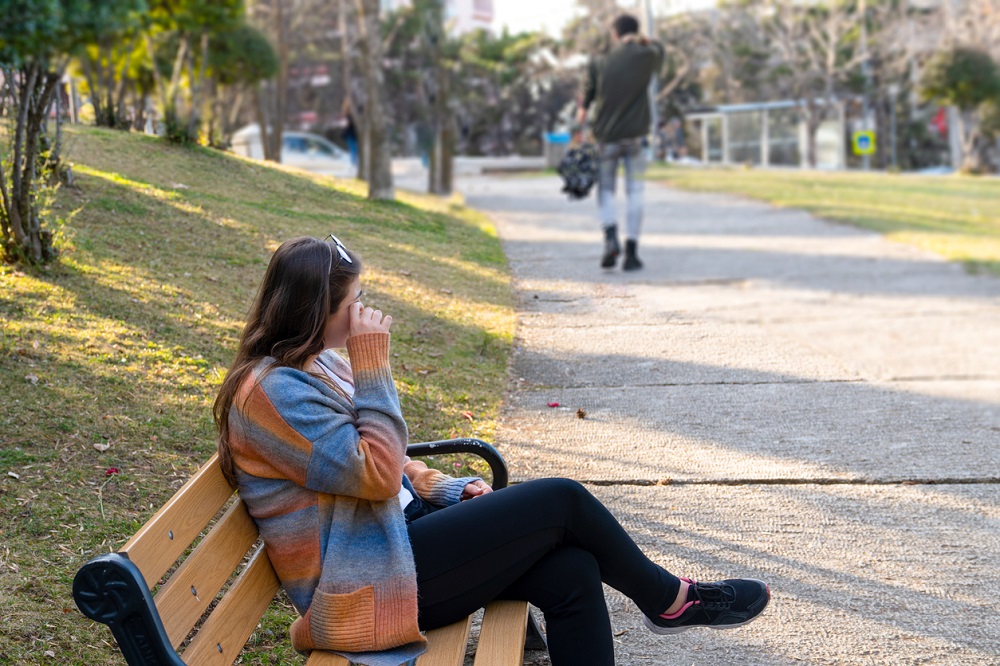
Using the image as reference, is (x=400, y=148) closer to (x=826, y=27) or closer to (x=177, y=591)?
(x=826, y=27)

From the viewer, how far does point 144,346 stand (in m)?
5.23

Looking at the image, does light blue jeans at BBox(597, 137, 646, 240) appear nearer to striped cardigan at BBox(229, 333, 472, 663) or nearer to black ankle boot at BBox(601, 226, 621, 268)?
black ankle boot at BBox(601, 226, 621, 268)

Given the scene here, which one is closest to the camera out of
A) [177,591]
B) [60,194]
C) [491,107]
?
[177,591]

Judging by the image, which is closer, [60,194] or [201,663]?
[201,663]

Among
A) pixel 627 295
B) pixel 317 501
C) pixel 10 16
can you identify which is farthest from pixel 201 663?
pixel 627 295

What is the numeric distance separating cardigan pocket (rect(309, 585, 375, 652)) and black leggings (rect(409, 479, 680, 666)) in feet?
0.72

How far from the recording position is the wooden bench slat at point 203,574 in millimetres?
2287

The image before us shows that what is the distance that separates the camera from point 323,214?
31.3 ft

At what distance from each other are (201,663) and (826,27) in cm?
4078

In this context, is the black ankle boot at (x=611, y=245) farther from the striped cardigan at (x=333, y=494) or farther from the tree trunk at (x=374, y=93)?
the striped cardigan at (x=333, y=494)

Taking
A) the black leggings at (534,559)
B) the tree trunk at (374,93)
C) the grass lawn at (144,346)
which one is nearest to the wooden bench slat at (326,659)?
the black leggings at (534,559)

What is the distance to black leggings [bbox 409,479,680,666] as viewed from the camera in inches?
111

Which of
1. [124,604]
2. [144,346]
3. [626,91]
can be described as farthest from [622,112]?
[124,604]

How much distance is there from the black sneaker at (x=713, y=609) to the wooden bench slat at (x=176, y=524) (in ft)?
4.21
